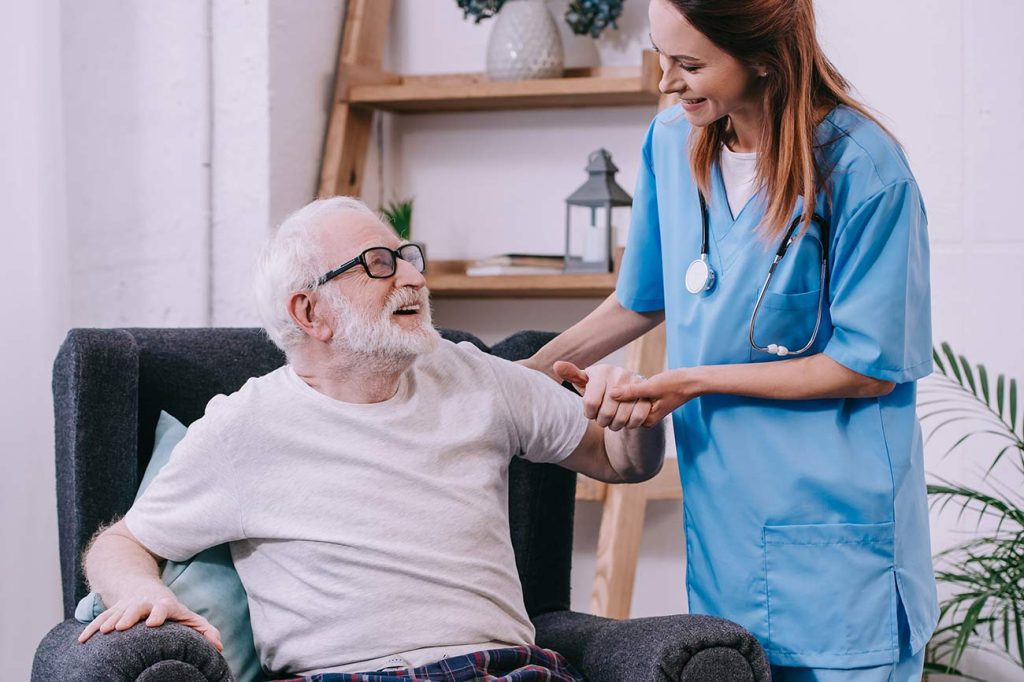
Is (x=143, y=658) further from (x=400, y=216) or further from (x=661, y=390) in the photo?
(x=400, y=216)

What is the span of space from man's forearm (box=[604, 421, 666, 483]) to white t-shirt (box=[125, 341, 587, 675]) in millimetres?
227

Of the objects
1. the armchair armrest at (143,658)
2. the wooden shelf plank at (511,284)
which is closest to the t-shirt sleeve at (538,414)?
the armchair armrest at (143,658)

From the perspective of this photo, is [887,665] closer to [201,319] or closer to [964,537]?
[964,537]

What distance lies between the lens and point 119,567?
1.65 meters

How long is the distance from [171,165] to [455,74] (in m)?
0.81

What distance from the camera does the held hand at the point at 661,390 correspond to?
1617mm

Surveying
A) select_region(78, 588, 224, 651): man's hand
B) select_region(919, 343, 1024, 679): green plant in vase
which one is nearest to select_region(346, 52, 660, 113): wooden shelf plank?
select_region(919, 343, 1024, 679): green plant in vase

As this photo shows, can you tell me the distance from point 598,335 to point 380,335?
1.31 feet

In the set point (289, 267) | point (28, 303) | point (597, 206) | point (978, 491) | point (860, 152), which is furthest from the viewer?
point (597, 206)

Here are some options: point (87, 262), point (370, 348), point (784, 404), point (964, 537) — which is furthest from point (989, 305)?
point (87, 262)

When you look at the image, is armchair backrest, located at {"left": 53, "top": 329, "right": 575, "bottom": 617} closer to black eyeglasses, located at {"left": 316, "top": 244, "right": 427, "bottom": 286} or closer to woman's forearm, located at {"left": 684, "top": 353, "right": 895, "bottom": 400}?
black eyeglasses, located at {"left": 316, "top": 244, "right": 427, "bottom": 286}

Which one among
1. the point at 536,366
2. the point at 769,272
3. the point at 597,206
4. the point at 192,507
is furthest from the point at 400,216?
the point at 769,272

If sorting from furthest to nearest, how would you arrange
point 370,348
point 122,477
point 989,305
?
point 989,305, point 122,477, point 370,348

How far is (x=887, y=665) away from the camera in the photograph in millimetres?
1588
